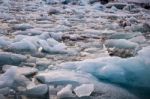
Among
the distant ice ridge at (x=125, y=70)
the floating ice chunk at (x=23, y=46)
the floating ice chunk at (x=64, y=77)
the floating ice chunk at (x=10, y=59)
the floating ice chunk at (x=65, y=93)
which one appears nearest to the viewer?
the floating ice chunk at (x=65, y=93)

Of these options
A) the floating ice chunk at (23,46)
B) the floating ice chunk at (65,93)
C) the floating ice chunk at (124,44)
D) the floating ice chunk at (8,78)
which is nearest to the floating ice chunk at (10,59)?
the floating ice chunk at (23,46)

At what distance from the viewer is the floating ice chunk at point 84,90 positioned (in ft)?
8.27

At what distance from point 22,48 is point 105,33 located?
2.15 m

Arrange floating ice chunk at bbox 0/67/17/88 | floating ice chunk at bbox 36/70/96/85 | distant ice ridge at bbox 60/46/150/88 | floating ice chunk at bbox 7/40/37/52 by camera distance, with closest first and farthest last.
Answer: floating ice chunk at bbox 0/67/17/88, floating ice chunk at bbox 36/70/96/85, distant ice ridge at bbox 60/46/150/88, floating ice chunk at bbox 7/40/37/52

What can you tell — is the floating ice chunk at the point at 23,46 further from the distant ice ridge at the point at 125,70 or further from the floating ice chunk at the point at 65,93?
the floating ice chunk at the point at 65,93

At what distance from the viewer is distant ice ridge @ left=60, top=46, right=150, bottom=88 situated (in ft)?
9.29

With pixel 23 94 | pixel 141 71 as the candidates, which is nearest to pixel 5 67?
pixel 23 94

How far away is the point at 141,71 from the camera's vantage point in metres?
2.85

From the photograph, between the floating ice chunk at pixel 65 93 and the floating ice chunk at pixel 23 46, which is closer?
the floating ice chunk at pixel 65 93

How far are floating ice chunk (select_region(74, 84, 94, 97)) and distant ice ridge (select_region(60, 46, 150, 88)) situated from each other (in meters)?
0.28

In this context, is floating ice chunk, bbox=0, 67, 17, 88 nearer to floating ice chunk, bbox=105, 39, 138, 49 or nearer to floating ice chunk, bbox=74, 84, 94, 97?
floating ice chunk, bbox=74, 84, 94, 97

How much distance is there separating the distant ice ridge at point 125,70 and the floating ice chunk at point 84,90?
0.28 m

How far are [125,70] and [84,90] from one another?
0.48m

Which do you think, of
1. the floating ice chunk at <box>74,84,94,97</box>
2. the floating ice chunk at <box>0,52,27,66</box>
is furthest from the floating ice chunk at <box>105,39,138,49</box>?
the floating ice chunk at <box>74,84,94,97</box>
